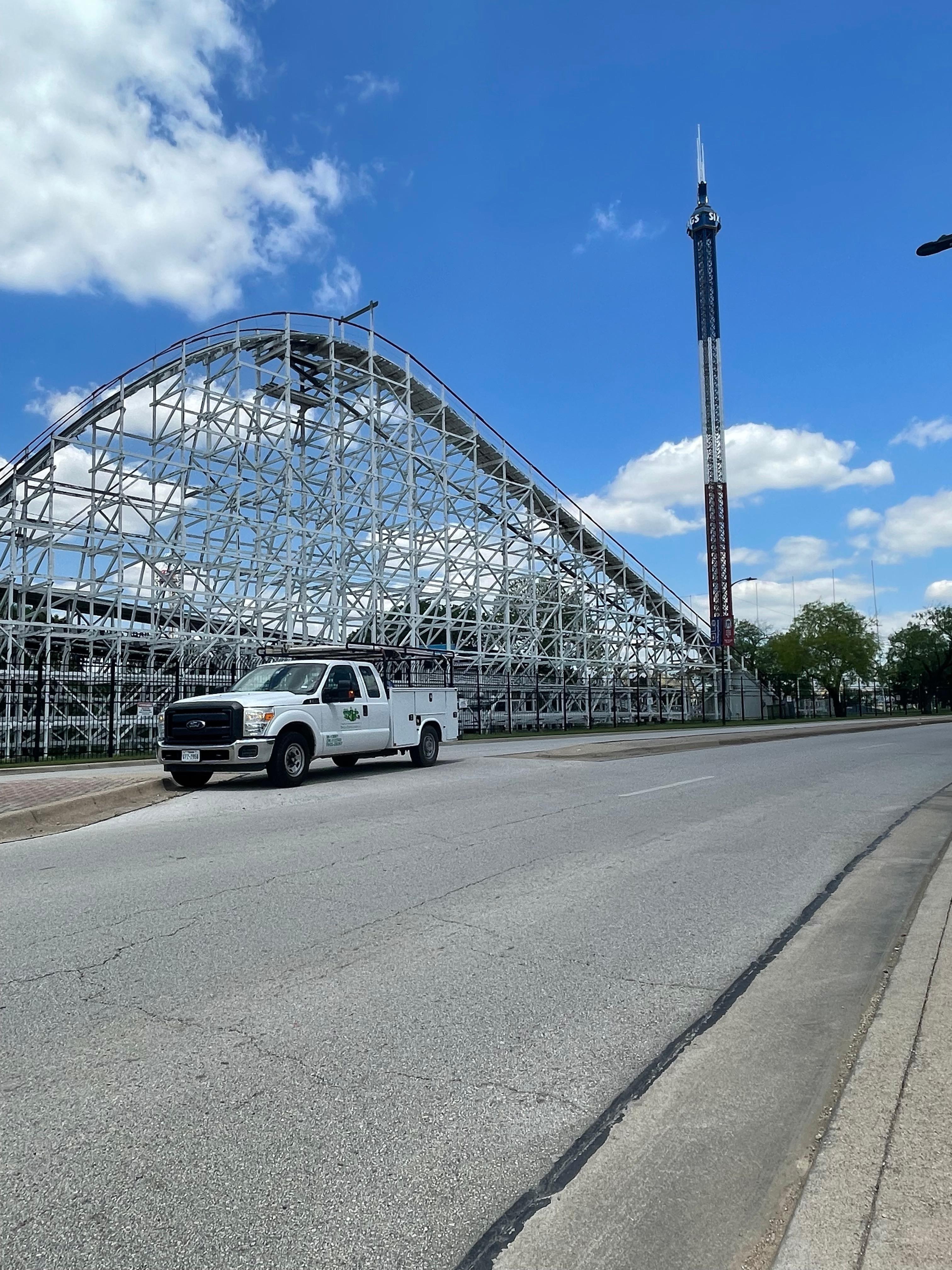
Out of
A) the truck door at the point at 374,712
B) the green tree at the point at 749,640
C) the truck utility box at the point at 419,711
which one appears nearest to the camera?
the truck door at the point at 374,712

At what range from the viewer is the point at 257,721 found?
45.7ft

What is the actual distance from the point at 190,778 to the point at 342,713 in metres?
2.74

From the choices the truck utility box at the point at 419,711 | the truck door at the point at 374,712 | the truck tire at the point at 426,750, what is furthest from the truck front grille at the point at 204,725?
the truck tire at the point at 426,750

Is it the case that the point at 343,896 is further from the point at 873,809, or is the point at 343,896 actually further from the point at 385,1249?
the point at 873,809

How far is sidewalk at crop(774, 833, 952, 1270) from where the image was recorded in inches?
97.5

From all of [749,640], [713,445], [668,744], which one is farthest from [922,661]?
[668,744]

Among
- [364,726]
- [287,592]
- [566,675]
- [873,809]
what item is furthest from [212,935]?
[566,675]

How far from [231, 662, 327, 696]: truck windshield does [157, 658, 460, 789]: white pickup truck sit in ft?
0.05

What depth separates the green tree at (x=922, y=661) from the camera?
10444 centimetres

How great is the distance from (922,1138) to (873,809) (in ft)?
31.3

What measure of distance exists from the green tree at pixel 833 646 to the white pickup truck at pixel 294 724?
237 ft

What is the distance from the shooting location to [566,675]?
2084 inches

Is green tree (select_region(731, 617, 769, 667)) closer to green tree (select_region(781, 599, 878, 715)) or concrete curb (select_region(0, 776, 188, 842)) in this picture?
green tree (select_region(781, 599, 878, 715))

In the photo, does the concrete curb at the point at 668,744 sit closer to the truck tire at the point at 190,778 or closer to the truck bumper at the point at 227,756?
the truck bumper at the point at 227,756
